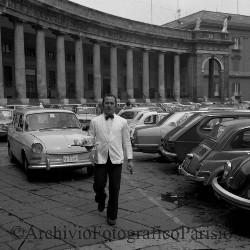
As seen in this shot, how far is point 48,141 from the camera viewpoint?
812cm

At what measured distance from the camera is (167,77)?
57.9 meters

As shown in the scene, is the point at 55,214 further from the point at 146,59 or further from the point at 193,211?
the point at 146,59

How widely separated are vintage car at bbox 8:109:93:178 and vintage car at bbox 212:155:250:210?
2.78 metres

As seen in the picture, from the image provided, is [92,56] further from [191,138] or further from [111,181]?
[111,181]

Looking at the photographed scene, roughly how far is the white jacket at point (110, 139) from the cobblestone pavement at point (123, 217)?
95 centimetres

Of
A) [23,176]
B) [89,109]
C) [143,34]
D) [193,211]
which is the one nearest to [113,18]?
[143,34]

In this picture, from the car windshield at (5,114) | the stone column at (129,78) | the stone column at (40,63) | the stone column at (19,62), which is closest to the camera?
the car windshield at (5,114)

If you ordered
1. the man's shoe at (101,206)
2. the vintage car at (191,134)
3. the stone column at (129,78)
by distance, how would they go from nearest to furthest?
the man's shoe at (101,206) → the vintage car at (191,134) → the stone column at (129,78)

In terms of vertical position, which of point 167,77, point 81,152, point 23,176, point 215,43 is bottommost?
point 23,176

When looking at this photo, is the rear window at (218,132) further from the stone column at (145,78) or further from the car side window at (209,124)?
the stone column at (145,78)

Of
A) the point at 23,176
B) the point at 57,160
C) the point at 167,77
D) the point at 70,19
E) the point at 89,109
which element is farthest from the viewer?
the point at 167,77

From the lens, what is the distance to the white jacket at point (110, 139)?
5293 mm

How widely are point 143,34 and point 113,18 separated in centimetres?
511

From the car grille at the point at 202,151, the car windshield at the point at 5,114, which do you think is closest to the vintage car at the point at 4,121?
the car windshield at the point at 5,114
